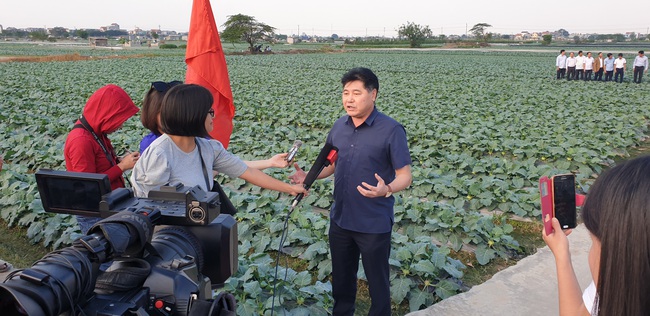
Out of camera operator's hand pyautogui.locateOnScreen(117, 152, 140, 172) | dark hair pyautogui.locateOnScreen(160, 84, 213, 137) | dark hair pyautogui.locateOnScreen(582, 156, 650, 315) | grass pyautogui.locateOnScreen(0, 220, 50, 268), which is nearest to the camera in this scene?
dark hair pyautogui.locateOnScreen(582, 156, 650, 315)

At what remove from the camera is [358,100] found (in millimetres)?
2795

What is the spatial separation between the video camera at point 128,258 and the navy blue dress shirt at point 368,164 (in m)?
1.13

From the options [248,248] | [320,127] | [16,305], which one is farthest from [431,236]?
[320,127]

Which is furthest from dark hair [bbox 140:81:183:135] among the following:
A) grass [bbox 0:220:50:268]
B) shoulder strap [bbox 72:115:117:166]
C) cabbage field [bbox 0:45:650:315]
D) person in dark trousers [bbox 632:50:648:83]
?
person in dark trousers [bbox 632:50:648:83]

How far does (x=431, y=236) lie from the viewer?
4.81m

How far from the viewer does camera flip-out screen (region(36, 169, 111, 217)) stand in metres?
1.68

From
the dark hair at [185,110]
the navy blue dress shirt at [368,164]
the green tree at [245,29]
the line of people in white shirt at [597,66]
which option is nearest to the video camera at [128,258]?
the dark hair at [185,110]

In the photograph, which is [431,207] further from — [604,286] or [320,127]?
[320,127]

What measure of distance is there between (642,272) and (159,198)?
1524 mm

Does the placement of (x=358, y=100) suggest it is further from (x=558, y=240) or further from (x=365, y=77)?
(x=558, y=240)

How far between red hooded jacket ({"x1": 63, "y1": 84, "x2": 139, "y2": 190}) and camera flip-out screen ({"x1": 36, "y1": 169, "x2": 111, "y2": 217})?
122 centimetres

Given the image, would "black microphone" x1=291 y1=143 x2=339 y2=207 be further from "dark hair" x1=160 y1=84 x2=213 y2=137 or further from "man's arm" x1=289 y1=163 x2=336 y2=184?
"dark hair" x1=160 y1=84 x2=213 y2=137

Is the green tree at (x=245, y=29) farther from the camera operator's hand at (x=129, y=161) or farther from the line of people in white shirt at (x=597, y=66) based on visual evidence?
the camera operator's hand at (x=129, y=161)

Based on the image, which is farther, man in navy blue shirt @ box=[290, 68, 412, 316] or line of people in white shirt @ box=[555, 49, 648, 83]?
line of people in white shirt @ box=[555, 49, 648, 83]
